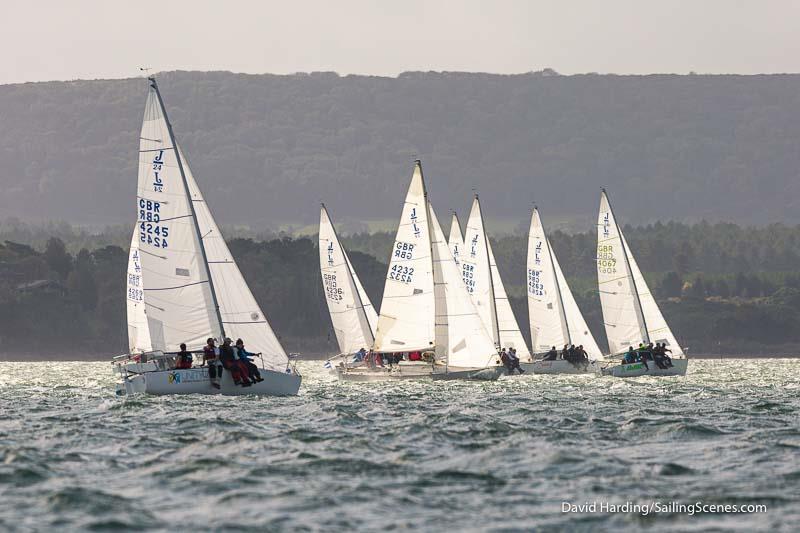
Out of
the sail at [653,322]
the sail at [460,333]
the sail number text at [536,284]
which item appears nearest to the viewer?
the sail at [460,333]

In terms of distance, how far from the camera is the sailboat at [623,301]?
84438 millimetres

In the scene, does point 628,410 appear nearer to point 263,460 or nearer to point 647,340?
point 263,460

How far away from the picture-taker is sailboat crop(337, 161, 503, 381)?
67000 millimetres

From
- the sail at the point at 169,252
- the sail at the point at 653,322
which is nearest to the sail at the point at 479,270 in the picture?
the sail at the point at 653,322

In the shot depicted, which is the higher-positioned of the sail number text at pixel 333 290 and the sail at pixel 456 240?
the sail at pixel 456 240

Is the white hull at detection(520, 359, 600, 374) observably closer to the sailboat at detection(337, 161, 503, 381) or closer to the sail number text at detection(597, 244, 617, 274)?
the sail number text at detection(597, 244, 617, 274)

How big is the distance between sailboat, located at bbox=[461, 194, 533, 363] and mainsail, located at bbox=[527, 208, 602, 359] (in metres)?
2.97

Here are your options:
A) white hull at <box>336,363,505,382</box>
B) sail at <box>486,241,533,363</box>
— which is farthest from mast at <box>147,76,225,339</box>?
sail at <box>486,241,533,363</box>

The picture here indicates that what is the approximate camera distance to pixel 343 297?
8044 cm

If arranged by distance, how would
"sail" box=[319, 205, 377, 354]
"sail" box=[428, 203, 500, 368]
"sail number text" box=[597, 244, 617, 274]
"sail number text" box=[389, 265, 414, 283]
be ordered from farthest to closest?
1. "sail number text" box=[597, 244, 617, 274]
2. "sail" box=[319, 205, 377, 354]
3. "sail number text" box=[389, 265, 414, 283]
4. "sail" box=[428, 203, 500, 368]

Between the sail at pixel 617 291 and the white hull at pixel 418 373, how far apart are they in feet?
58.4

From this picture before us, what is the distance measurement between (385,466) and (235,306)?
23.8 m

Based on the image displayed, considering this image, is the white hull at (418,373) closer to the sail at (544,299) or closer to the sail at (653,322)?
the sail at (653,322)

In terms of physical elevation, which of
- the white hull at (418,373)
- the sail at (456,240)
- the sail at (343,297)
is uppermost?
the sail at (456,240)
